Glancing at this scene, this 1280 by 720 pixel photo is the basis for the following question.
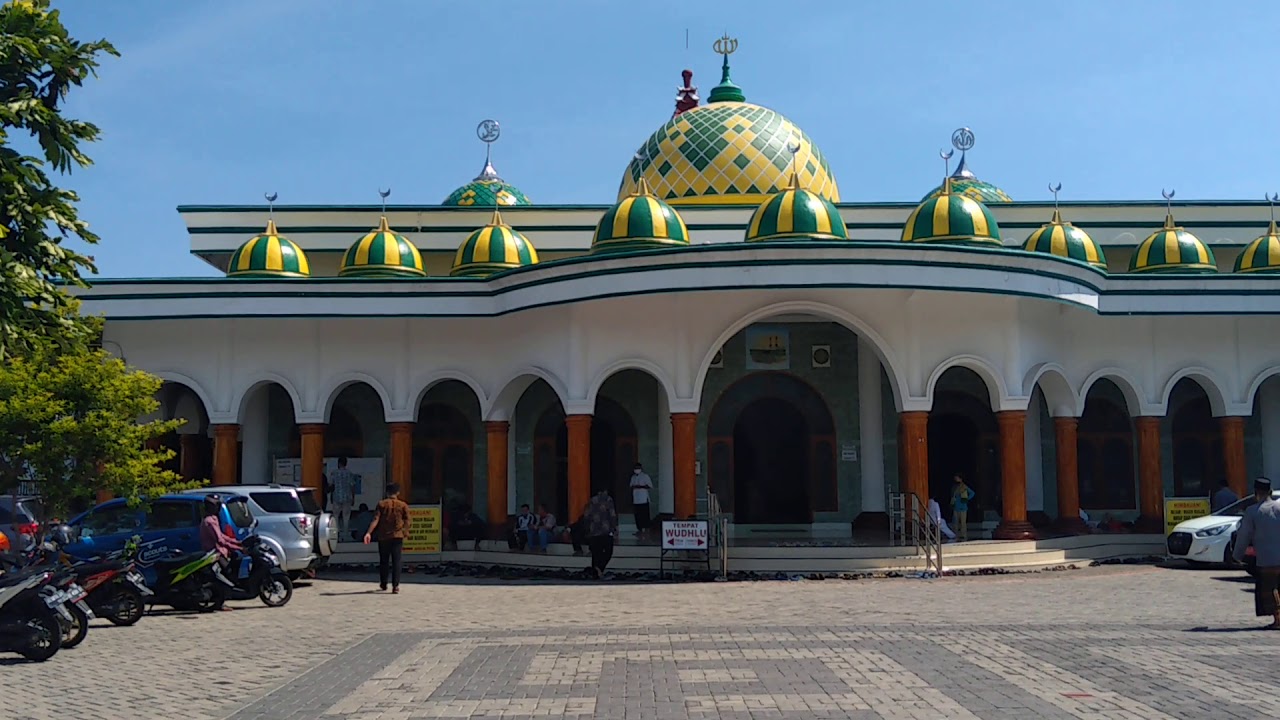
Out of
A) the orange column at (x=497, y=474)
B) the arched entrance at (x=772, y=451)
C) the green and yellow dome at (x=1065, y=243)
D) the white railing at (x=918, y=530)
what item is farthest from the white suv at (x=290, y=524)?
the green and yellow dome at (x=1065, y=243)

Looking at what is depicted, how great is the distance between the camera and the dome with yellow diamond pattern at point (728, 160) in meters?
25.1

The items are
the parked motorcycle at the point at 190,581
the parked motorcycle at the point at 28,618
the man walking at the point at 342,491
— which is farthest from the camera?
the man walking at the point at 342,491

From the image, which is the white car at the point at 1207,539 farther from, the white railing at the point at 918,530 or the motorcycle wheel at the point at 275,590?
the motorcycle wheel at the point at 275,590

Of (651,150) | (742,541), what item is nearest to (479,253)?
(651,150)

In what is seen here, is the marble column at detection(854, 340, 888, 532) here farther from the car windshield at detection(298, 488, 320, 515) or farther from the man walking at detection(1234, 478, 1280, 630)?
the man walking at detection(1234, 478, 1280, 630)

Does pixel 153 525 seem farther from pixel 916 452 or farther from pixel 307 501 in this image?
pixel 916 452

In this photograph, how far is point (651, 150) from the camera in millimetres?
26203

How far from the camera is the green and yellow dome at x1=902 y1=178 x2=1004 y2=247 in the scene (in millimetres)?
19906

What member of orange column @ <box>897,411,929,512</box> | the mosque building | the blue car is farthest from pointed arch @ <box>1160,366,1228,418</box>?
the blue car

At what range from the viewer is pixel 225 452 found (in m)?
20.8

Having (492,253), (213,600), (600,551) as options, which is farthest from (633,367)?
(213,600)

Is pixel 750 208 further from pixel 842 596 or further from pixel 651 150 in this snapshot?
pixel 842 596

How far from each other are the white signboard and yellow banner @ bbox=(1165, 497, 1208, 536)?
25.7 ft

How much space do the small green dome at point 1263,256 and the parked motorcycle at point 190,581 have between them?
1892 cm
